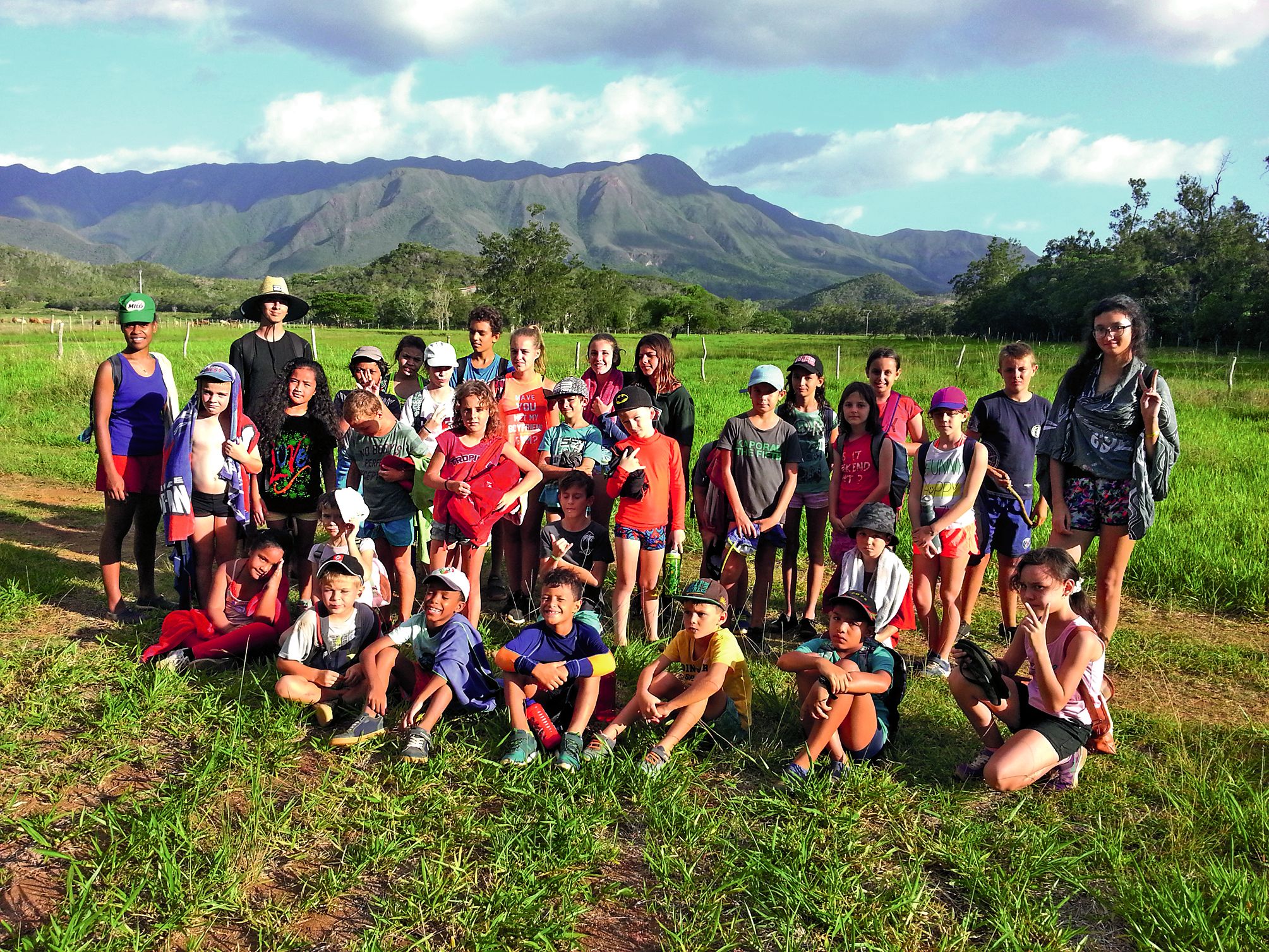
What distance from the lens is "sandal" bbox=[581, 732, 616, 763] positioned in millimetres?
3748

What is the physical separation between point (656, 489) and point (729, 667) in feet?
4.80

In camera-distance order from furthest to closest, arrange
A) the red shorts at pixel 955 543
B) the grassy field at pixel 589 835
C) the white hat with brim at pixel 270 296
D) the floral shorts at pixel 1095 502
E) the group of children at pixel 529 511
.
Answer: the white hat with brim at pixel 270 296
the red shorts at pixel 955 543
the floral shorts at pixel 1095 502
the group of children at pixel 529 511
the grassy field at pixel 589 835

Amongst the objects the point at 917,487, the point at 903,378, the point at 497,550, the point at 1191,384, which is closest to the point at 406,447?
the point at 497,550

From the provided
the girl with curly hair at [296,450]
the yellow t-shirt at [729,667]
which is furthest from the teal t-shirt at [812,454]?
the girl with curly hair at [296,450]

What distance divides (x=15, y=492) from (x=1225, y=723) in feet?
36.2

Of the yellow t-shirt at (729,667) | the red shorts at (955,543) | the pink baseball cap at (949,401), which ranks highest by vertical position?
the pink baseball cap at (949,401)

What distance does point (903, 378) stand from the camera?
20.7 m

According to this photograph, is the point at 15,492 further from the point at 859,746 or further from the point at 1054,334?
the point at 1054,334

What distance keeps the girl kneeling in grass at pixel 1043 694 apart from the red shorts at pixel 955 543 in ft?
3.26

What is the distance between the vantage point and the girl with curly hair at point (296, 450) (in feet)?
17.7

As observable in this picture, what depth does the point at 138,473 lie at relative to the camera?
5.37 metres

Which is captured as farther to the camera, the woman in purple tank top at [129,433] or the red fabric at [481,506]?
the woman in purple tank top at [129,433]

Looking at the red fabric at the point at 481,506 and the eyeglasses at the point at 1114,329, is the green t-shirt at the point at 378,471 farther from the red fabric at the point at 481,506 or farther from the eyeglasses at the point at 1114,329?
the eyeglasses at the point at 1114,329

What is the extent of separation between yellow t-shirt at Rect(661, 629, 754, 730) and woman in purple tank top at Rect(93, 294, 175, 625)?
361cm
